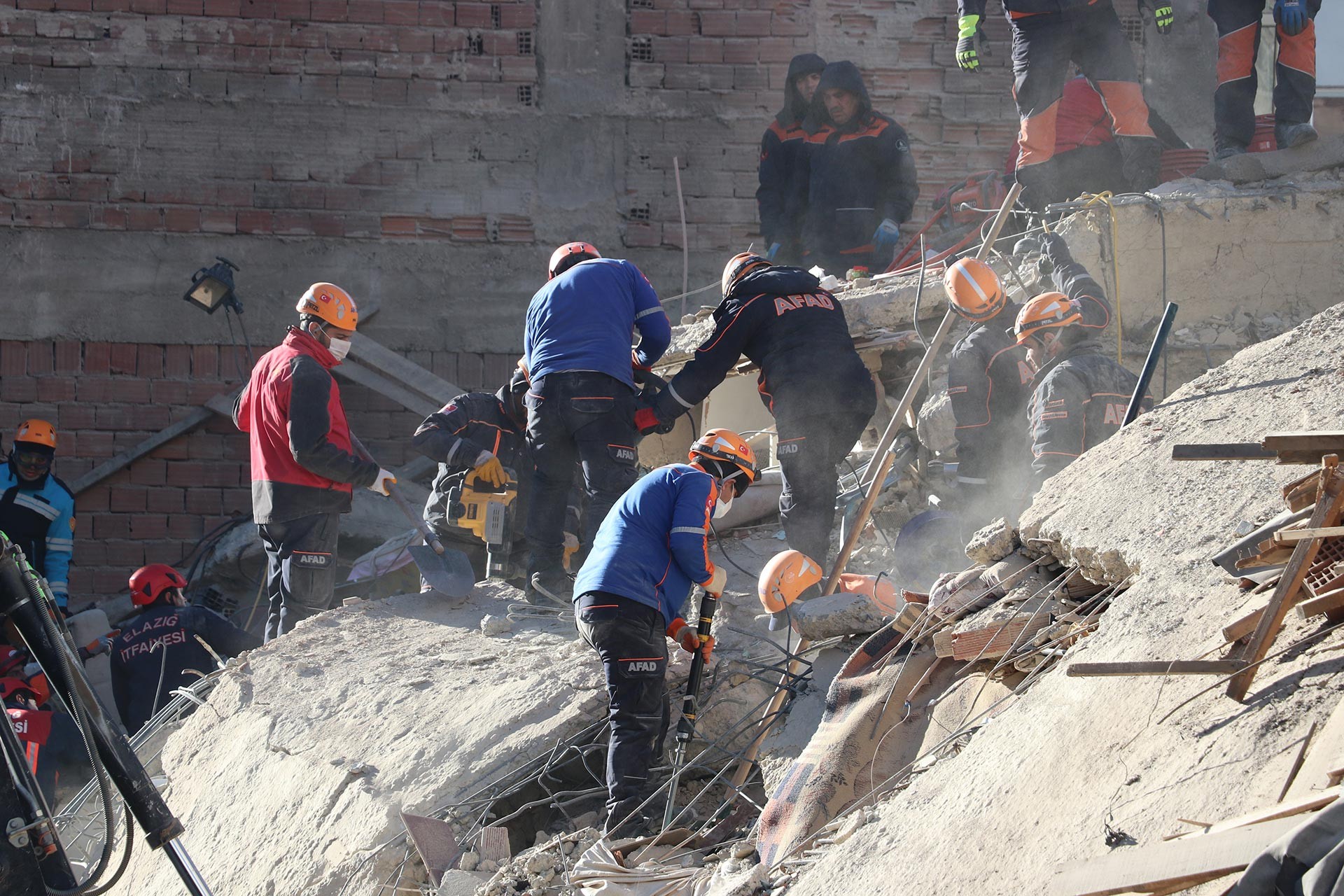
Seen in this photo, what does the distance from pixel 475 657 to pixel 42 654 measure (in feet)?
6.79

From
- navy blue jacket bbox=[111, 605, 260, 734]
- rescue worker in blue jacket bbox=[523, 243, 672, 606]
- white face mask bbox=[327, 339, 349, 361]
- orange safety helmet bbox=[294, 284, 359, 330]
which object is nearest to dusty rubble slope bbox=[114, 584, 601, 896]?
rescue worker in blue jacket bbox=[523, 243, 672, 606]

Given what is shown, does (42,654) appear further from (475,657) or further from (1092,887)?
(1092,887)

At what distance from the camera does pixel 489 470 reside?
20.7 ft

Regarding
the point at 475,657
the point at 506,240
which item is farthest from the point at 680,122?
the point at 475,657

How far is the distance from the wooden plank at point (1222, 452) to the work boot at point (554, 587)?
3259mm

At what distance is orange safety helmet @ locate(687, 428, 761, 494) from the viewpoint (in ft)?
16.6

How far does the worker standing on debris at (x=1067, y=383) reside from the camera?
5.61 meters

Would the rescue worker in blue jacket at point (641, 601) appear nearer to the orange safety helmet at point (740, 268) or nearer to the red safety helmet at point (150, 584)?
the orange safety helmet at point (740, 268)

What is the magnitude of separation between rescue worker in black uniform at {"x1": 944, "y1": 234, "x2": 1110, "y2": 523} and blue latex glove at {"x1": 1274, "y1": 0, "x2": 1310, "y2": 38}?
2037 millimetres

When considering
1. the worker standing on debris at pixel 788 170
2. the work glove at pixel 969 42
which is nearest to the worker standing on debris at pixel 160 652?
the worker standing on debris at pixel 788 170

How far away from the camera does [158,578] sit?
7.00m

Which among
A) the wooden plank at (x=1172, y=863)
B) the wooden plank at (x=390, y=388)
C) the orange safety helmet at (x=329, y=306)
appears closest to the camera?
the wooden plank at (x=1172, y=863)

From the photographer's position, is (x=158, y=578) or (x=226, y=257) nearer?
(x=158, y=578)

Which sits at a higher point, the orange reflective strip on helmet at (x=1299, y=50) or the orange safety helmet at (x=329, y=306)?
the orange reflective strip on helmet at (x=1299, y=50)
